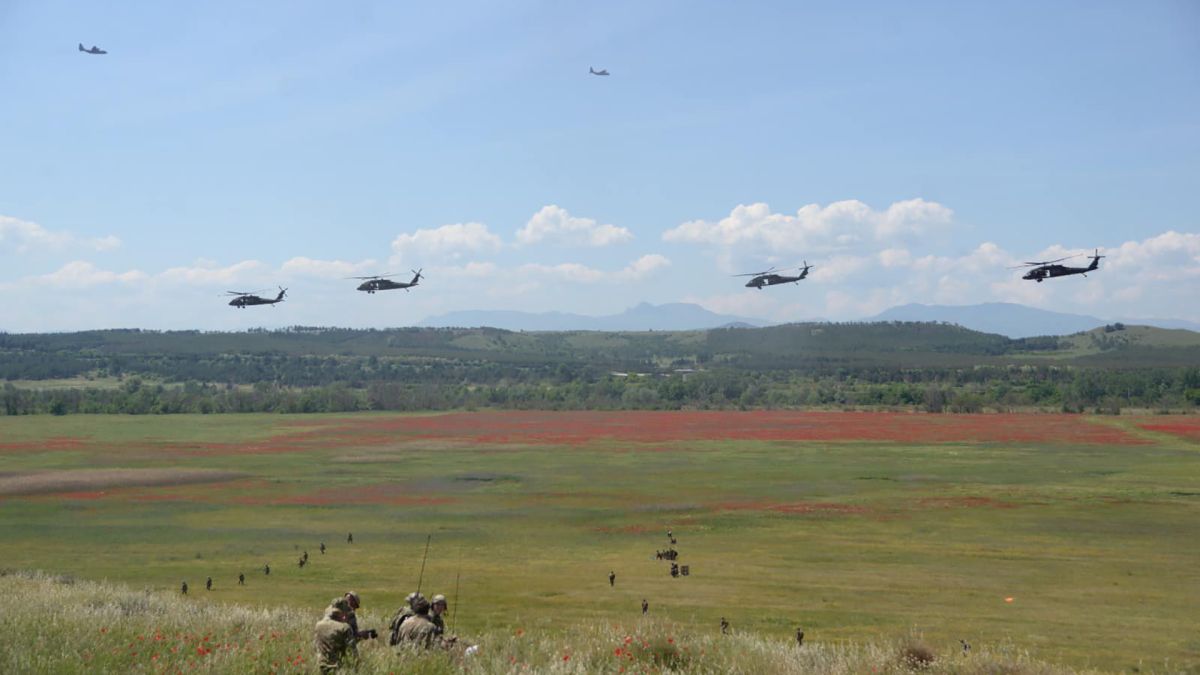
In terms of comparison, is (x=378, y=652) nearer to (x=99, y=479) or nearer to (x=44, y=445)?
(x=99, y=479)

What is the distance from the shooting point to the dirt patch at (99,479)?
58.8 metres

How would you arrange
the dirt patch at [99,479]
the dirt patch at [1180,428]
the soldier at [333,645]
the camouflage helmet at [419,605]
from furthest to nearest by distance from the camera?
the dirt patch at [1180,428]
the dirt patch at [99,479]
the camouflage helmet at [419,605]
the soldier at [333,645]

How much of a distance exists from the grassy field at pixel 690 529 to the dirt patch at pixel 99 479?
446mm

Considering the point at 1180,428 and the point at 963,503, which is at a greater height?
the point at 1180,428

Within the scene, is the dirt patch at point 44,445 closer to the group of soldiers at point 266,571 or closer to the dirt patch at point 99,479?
the dirt patch at point 99,479

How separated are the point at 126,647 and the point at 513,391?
462 feet

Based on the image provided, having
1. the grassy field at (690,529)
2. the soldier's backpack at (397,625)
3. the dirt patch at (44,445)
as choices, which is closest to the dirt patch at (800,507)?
the grassy field at (690,529)

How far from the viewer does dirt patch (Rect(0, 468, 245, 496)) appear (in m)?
58.8

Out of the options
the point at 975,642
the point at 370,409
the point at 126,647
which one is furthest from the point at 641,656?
the point at 370,409

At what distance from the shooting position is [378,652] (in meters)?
12.9

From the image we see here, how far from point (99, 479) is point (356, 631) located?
5818 cm

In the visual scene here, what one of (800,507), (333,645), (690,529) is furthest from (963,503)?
(333,645)

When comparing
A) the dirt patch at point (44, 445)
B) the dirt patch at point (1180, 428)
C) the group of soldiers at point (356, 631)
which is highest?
the group of soldiers at point (356, 631)

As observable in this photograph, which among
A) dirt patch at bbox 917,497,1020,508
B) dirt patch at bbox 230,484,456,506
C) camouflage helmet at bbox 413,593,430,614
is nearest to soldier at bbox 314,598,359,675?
camouflage helmet at bbox 413,593,430,614
